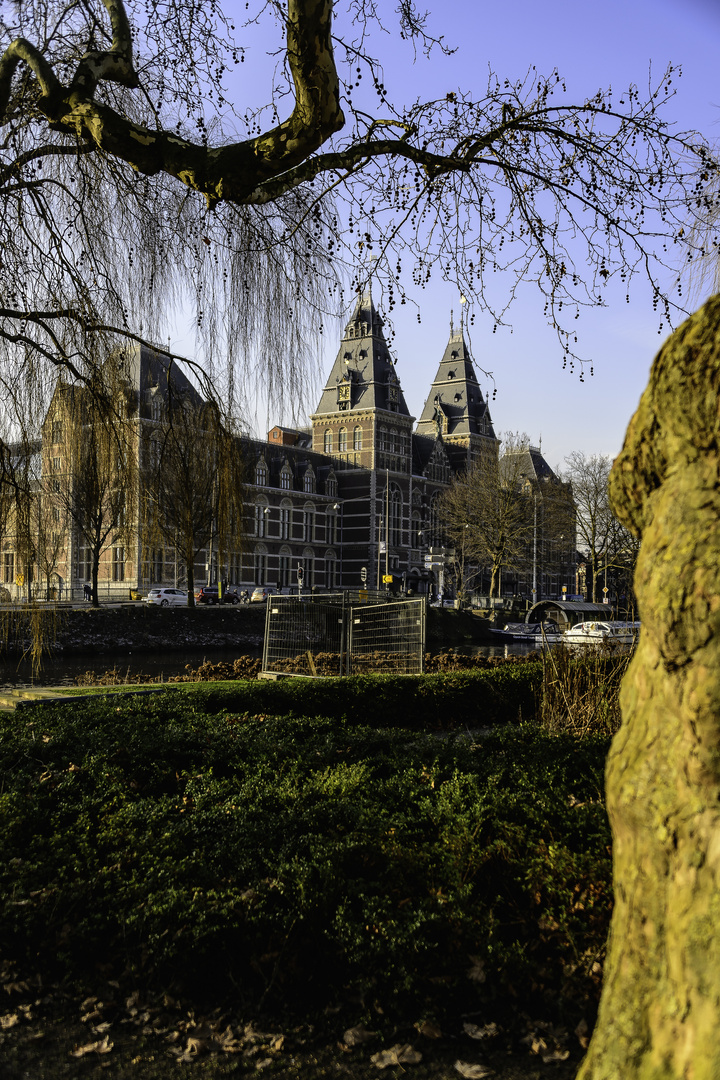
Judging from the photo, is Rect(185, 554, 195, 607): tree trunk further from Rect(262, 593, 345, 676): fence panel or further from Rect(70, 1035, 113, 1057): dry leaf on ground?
Rect(70, 1035, 113, 1057): dry leaf on ground

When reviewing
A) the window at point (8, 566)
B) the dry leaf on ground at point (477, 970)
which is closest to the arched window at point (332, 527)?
the window at point (8, 566)

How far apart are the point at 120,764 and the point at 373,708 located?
4595mm

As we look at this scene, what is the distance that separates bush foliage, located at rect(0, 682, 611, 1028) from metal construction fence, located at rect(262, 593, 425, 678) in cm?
602

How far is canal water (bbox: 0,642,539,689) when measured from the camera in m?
19.7

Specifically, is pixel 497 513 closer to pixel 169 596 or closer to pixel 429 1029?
pixel 169 596

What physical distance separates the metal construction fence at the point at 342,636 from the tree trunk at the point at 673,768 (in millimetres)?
9090

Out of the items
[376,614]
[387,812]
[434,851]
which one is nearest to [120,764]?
[387,812]

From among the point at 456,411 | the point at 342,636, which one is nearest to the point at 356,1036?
the point at 342,636

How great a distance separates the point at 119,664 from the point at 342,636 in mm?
16456

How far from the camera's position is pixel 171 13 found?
16.7ft

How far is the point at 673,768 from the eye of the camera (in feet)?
6.39

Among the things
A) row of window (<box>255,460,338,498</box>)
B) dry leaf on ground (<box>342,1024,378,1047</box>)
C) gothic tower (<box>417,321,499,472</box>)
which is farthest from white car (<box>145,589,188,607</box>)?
gothic tower (<box>417,321,499,472</box>)

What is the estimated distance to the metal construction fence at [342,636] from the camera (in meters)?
12.0

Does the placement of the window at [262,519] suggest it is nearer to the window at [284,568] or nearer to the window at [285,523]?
the window at [285,523]
